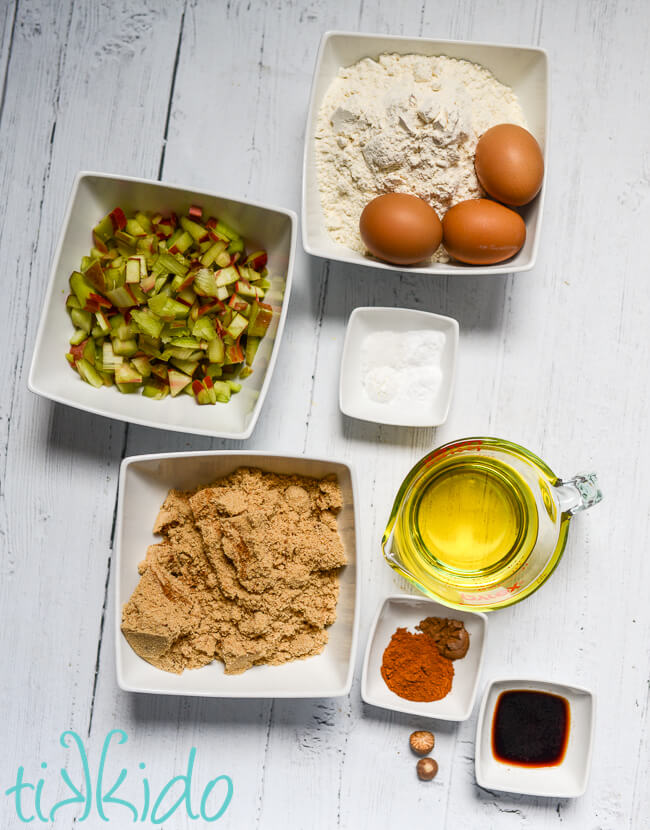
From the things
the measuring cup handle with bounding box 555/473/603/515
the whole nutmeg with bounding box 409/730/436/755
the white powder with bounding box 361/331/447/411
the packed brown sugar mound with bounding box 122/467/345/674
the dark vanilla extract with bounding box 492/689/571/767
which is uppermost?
the white powder with bounding box 361/331/447/411

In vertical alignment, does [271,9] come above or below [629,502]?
above

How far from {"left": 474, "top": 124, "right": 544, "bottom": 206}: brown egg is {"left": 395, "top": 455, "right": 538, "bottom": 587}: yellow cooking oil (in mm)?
470

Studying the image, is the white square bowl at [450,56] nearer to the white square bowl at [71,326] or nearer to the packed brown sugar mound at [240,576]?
the white square bowl at [71,326]

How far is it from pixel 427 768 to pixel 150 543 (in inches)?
27.4

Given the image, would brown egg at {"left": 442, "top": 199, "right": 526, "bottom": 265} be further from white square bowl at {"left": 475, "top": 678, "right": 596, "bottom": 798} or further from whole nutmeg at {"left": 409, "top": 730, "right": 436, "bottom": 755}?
whole nutmeg at {"left": 409, "top": 730, "right": 436, "bottom": 755}

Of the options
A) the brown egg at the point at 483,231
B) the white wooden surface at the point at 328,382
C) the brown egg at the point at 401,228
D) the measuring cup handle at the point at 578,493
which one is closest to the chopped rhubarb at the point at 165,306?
the white wooden surface at the point at 328,382

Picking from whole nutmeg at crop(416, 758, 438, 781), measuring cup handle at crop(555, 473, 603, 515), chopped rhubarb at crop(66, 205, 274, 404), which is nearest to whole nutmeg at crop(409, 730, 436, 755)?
whole nutmeg at crop(416, 758, 438, 781)

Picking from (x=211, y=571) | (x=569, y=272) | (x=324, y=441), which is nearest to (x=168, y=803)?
(x=211, y=571)

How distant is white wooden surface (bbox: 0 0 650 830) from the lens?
1288 millimetres

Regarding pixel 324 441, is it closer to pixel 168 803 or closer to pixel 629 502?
pixel 629 502

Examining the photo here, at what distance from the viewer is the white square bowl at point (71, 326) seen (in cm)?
115

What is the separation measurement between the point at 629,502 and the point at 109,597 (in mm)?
1065

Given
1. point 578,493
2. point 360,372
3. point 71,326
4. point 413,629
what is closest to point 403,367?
point 360,372

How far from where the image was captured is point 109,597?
1323mm
